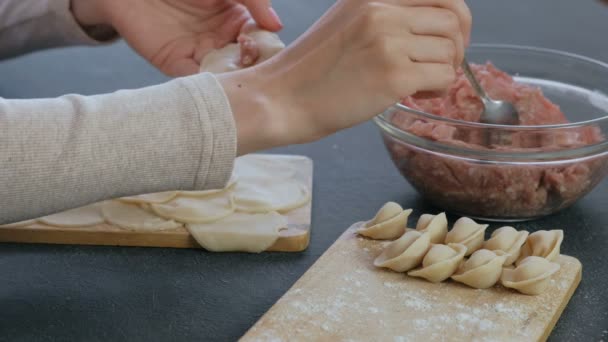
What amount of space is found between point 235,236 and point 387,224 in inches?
8.5

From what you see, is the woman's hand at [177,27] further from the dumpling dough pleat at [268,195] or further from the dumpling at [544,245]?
the dumpling at [544,245]

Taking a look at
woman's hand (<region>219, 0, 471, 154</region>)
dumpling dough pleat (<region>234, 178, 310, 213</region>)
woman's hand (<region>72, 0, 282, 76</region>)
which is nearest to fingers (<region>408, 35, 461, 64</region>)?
woman's hand (<region>219, 0, 471, 154</region>)

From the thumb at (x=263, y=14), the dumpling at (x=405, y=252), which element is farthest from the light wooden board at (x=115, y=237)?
the thumb at (x=263, y=14)

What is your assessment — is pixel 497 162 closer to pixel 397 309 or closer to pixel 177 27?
pixel 397 309

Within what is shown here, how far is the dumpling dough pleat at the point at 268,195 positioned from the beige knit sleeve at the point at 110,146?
0.24 meters

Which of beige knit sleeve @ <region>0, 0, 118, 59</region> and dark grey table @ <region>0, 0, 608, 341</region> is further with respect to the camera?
beige knit sleeve @ <region>0, 0, 118, 59</region>

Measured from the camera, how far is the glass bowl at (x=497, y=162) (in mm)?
1289

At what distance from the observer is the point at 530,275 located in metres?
1.15

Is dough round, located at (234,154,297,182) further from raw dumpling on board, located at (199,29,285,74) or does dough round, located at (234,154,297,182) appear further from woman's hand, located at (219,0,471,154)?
woman's hand, located at (219,0,471,154)

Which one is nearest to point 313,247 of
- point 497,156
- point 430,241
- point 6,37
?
point 430,241

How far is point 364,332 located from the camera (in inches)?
41.8

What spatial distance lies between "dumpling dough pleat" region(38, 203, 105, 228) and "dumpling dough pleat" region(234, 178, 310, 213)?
0.21 metres

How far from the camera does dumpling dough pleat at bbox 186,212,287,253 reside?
1287 mm

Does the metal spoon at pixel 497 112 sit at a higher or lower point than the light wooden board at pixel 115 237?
higher
